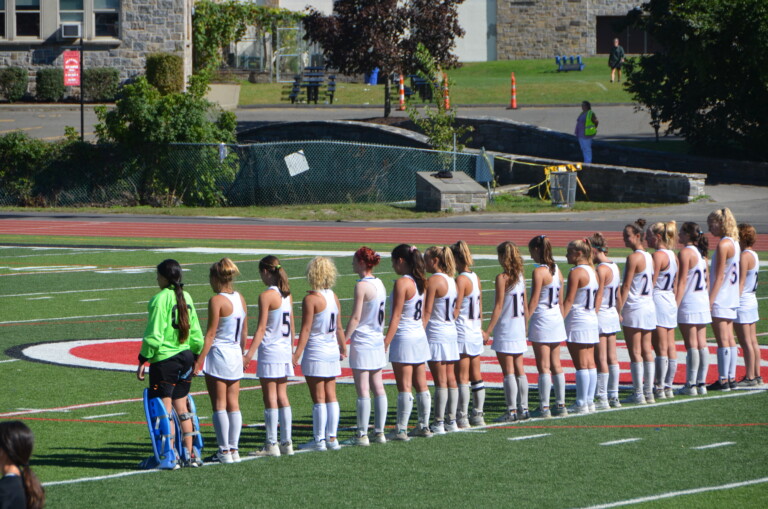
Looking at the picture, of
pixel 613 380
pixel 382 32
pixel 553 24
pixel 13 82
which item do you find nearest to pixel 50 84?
pixel 13 82

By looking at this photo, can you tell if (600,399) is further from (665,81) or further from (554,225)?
(665,81)

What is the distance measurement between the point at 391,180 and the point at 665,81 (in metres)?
8.23

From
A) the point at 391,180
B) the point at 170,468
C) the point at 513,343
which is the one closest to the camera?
the point at 170,468

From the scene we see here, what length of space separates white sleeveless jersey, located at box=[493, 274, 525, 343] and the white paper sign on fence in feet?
71.8

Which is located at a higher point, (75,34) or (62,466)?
(75,34)

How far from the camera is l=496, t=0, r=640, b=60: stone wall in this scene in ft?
213

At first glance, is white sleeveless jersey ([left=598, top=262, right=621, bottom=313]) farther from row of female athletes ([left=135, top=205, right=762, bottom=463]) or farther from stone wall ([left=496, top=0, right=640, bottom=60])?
stone wall ([left=496, top=0, right=640, bottom=60])

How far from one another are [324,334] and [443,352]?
1.22 metres

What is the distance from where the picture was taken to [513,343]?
10.6 m

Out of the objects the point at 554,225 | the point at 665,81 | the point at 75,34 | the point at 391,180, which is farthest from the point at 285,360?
the point at 75,34

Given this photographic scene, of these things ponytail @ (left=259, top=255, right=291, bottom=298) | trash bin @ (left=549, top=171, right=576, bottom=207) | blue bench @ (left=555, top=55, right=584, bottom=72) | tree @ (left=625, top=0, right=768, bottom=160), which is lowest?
ponytail @ (left=259, top=255, right=291, bottom=298)

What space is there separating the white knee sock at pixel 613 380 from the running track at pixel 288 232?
42.9 ft

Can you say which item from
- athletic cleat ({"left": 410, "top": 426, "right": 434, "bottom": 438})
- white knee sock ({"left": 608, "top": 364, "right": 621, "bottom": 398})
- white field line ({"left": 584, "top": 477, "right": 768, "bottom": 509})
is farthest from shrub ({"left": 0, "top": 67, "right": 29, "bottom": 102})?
white field line ({"left": 584, "top": 477, "right": 768, "bottom": 509})

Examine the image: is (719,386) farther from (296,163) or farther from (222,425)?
(296,163)
